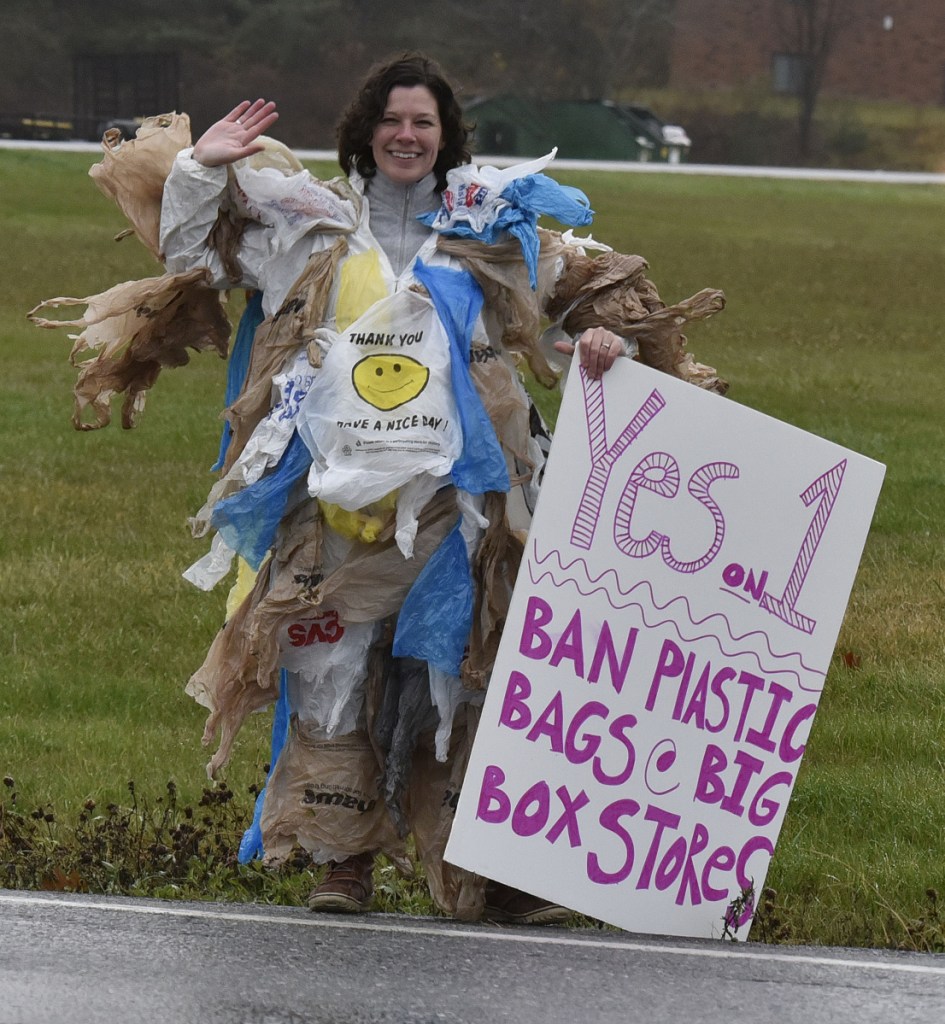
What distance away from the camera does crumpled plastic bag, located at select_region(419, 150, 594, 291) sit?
5.12 m

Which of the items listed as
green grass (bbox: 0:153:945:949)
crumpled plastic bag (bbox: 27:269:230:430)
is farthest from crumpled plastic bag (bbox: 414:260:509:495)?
green grass (bbox: 0:153:945:949)

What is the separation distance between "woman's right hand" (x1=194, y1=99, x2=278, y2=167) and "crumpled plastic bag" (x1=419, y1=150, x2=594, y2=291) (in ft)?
1.42

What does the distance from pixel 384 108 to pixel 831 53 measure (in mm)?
73916

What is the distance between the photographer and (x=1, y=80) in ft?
215

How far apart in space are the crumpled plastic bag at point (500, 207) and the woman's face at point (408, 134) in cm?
9

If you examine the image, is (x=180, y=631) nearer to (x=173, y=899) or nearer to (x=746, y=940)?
(x=173, y=899)

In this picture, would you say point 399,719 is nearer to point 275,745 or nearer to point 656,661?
point 275,745

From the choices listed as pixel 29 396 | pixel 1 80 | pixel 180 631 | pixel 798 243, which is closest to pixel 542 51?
pixel 1 80

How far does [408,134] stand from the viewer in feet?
16.8

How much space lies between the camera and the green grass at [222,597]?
20.6 ft

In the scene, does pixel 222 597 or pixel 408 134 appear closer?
pixel 408 134

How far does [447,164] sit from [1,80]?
63127 mm

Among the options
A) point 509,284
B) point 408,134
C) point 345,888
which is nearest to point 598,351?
point 509,284

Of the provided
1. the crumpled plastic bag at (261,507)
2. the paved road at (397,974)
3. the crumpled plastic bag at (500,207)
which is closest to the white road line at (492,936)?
the paved road at (397,974)
